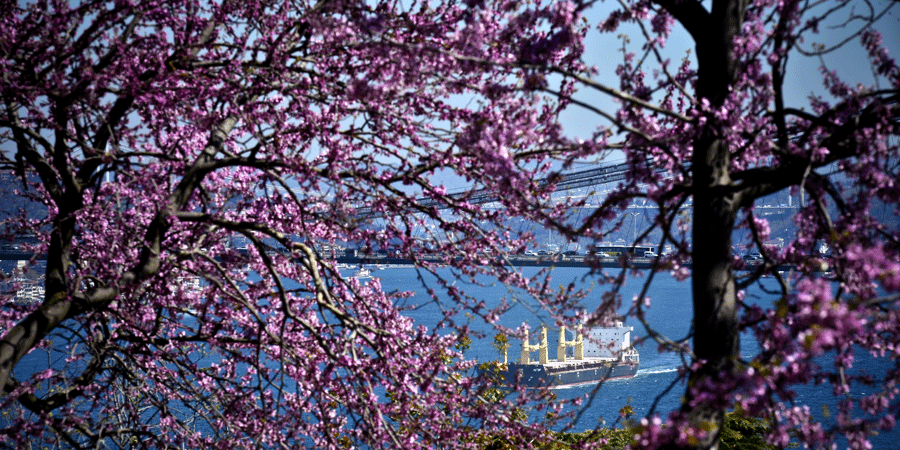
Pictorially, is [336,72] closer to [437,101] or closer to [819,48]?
[437,101]

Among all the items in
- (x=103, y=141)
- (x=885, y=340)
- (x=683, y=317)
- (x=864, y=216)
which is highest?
(x=683, y=317)

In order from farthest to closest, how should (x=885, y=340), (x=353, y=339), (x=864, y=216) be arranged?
(x=353, y=339) < (x=885, y=340) < (x=864, y=216)

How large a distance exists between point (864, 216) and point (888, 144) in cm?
37

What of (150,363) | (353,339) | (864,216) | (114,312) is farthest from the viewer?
(150,363)

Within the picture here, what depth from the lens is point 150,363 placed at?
6.09m

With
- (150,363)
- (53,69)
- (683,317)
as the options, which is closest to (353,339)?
(150,363)

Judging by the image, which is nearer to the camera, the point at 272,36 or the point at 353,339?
the point at 353,339

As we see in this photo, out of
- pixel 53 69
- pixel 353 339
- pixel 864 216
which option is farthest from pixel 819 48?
pixel 53 69

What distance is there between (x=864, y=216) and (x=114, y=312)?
5.09m

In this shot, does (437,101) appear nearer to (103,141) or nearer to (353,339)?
(353,339)

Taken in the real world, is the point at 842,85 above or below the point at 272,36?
below

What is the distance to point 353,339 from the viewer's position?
4695mm

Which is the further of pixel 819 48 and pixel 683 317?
pixel 683 317

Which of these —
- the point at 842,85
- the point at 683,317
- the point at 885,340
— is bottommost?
the point at 885,340
